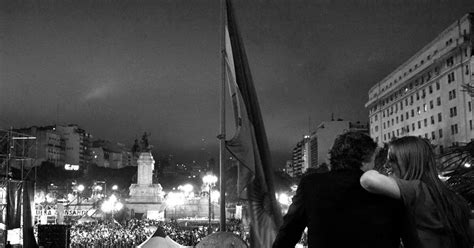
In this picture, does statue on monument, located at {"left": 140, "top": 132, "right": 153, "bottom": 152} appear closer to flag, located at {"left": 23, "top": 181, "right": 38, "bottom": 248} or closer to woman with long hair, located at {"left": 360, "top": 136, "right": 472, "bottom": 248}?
flag, located at {"left": 23, "top": 181, "right": 38, "bottom": 248}

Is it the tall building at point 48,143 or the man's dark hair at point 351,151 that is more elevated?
the tall building at point 48,143

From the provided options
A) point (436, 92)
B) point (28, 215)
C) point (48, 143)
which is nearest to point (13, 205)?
point (28, 215)

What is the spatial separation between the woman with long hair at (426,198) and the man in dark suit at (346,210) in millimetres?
115

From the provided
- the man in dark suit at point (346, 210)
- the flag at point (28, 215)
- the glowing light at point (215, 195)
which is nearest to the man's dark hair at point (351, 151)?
the man in dark suit at point (346, 210)

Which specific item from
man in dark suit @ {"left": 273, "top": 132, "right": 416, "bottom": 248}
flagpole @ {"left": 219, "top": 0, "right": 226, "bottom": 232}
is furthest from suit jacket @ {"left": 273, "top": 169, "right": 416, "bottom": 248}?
flagpole @ {"left": 219, "top": 0, "right": 226, "bottom": 232}

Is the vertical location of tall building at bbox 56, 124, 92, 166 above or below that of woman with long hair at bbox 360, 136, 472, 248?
above

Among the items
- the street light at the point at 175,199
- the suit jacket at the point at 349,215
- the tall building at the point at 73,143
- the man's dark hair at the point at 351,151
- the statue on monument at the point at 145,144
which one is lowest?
the street light at the point at 175,199

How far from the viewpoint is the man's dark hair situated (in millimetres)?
3309

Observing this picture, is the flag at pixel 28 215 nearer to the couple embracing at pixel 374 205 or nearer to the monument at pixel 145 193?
the couple embracing at pixel 374 205

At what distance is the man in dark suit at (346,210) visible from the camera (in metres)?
3.08

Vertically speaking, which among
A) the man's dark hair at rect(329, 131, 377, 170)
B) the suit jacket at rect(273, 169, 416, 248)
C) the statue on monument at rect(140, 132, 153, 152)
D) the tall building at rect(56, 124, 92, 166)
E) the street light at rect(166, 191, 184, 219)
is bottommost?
the street light at rect(166, 191, 184, 219)

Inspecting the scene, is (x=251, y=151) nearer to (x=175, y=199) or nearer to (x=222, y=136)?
(x=222, y=136)

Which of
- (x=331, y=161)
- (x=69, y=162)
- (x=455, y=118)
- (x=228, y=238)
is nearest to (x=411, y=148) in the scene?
(x=331, y=161)

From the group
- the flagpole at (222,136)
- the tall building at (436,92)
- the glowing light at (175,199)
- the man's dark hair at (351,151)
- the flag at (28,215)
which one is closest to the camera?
the man's dark hair at (351,151)
